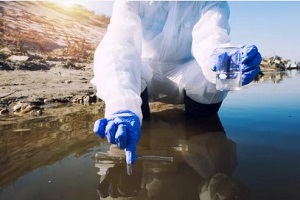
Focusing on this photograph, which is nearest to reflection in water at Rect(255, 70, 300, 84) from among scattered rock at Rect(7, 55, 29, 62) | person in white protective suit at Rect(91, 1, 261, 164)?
person in white protective suit at Rect(91, 1, 261, 164)

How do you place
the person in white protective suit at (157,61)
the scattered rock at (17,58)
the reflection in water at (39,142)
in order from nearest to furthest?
the person in white protective suit at (157,61) → the reflection in water at (39,142) → the scattered rock at (17,58)

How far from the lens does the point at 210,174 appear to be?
1222 mm

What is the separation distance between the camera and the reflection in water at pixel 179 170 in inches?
42.3

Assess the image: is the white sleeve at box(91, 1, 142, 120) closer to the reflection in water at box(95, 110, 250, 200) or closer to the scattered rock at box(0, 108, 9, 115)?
the reflection in water at box(95, 110, 250, 200)

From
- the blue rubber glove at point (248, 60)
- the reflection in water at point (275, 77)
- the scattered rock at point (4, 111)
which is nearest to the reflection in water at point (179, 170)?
the blue rubber glove at point (248, 60)

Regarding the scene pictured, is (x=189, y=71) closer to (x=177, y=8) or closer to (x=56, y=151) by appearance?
(x=177, y=8)

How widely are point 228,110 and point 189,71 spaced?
2.49ft

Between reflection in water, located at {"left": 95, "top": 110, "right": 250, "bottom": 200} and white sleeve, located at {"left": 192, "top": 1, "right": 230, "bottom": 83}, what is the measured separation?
0.37m

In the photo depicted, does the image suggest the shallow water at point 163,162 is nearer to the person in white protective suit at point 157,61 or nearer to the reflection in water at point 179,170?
the reflection in water at point 179,170

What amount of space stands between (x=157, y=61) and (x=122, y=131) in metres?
1.17

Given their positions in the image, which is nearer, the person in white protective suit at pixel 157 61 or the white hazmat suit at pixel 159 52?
the person in white protective suit at pixel 157 61

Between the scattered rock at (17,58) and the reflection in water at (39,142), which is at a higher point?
the scattered rock at (17,58)

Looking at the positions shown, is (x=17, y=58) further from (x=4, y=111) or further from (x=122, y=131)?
(x=122, y=131)

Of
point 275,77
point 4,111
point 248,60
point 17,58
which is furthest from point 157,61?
point 275,77
